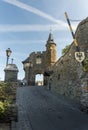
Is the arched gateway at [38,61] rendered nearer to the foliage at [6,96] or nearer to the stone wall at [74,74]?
the stone wall at [74,74]

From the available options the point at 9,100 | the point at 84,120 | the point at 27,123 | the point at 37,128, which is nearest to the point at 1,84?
the point at 9,100

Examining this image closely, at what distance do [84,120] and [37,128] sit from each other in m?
3.28

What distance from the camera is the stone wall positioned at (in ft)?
55.2

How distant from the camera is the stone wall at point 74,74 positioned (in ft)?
55.2

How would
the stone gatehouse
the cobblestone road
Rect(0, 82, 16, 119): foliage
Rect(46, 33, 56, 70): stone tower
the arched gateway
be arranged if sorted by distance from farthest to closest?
the arched gateway → Rect(46, 33, 56, 70): stone tower → the stone gatehouse → Rect(0, 82, 16, 119): foliage → the cobblestone road

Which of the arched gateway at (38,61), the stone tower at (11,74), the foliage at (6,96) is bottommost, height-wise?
the foliage at (6,96)

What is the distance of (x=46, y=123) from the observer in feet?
42.0

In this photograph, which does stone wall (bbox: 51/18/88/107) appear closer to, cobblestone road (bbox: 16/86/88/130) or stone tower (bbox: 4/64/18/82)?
cobblestone road (bbox: 16/86/88/130)

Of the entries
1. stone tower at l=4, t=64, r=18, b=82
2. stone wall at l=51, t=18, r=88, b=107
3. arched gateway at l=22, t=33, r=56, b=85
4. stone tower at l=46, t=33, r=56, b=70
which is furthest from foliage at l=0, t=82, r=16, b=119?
arched gateway at l=22, t=33, r=56, b=85

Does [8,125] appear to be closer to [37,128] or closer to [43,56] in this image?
[37,128]

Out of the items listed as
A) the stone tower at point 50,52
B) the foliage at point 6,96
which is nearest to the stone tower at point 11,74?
the foliage at point 6,96

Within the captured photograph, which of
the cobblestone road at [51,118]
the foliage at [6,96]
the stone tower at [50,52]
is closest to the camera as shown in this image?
the cobblestone road at [51,118]

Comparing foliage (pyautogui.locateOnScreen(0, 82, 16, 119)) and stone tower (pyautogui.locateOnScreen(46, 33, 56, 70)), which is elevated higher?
stone tower (pyautogui.locateOnScreen(46, 33, 56, 70))

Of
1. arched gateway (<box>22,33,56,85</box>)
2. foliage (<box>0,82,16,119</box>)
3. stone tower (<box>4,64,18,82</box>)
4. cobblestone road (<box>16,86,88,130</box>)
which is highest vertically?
arched gateway (<box>22,33,56,85</box>)
